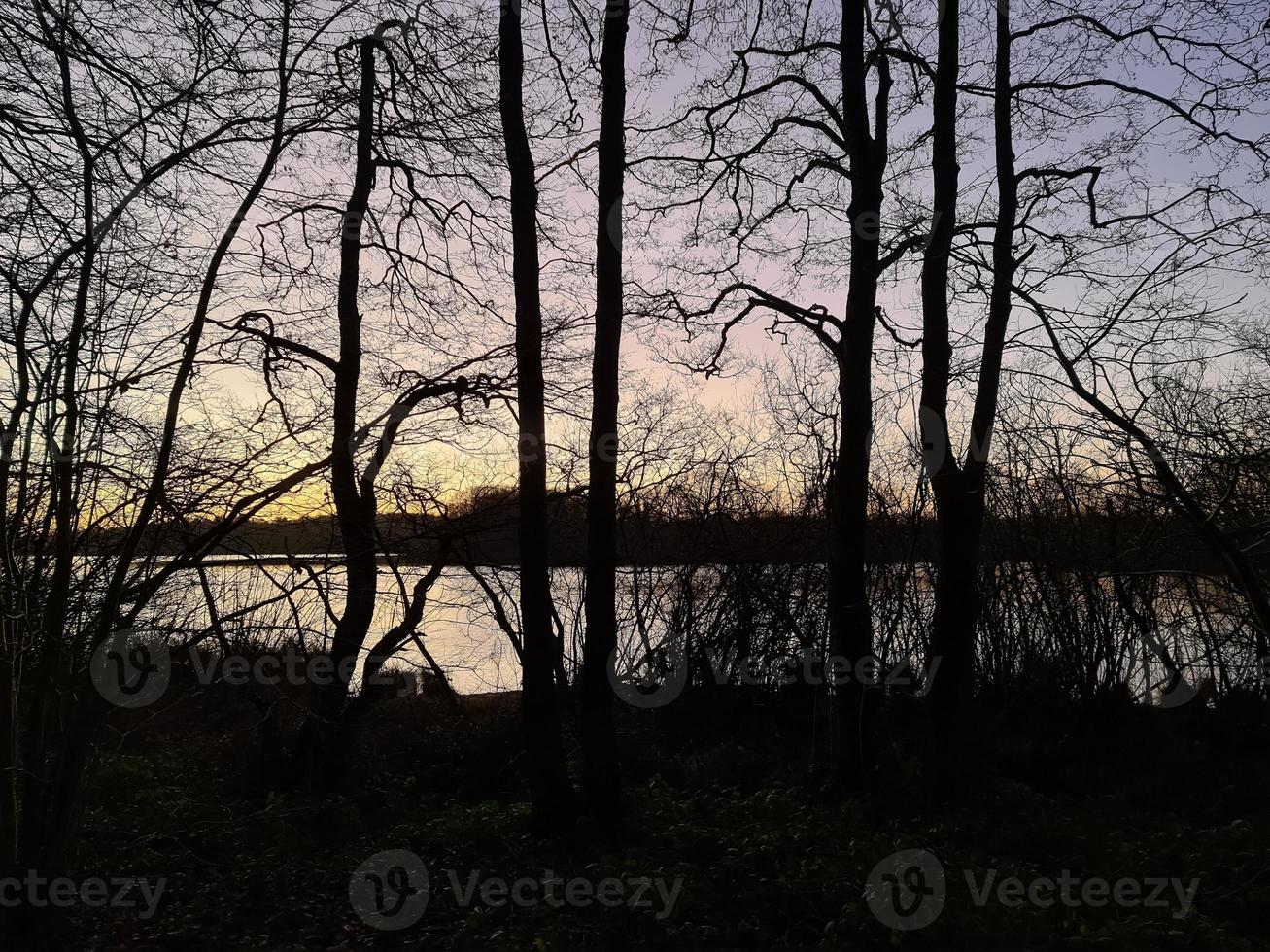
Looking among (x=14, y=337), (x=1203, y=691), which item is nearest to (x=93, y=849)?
(x=14, y=337)

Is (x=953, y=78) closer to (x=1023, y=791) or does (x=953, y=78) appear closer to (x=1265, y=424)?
(x=1265, y=424)

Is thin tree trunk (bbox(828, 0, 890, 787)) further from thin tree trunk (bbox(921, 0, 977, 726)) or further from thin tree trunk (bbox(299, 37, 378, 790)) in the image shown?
thin tree trunk (bbox(299, 37, 378, 790))

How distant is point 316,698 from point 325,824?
1470mm

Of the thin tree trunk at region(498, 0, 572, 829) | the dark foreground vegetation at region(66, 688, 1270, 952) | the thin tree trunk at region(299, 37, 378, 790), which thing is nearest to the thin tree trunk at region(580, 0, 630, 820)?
the thin tree trunk at region(498, 0, 572, 829)

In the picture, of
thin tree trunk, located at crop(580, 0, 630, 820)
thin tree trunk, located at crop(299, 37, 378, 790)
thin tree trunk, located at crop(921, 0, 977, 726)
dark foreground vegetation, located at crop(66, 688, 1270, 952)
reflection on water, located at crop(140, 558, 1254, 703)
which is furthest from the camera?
reflection on water, located at crop(140, 558, 1254, 703)

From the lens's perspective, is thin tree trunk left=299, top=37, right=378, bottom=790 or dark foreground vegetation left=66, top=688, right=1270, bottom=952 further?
thin tree trunk left=299, top=37, right=378, bottom=790

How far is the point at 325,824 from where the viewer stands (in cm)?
742

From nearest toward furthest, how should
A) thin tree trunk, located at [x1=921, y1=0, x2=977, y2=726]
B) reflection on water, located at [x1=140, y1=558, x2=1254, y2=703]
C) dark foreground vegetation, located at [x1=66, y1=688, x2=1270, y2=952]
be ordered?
dark foreground vegetation, located at [x1=66, y1=688, x2=1270, y2=952]
thin tree trunk, located at [x1=921, y1=0, x2=977, y2=726]
reflection on water, located at [x1=140, y1=558, x2=1254, y2=703]

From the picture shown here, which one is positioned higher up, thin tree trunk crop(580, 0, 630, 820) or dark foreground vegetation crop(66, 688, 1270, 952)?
thin tree trunk crop(580, 0, 630, 820)

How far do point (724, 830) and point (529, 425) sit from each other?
330cm

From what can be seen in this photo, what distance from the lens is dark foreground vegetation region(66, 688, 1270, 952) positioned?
5.25 meters

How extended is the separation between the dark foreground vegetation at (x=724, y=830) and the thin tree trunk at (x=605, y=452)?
22.2 inches

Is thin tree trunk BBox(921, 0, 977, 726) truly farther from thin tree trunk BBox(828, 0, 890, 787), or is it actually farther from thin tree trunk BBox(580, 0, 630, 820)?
thin tree trunk BBox(580, 0, 630, 820)

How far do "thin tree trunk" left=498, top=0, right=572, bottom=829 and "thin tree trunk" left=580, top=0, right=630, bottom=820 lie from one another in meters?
0.30
